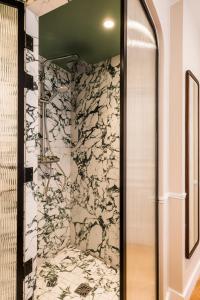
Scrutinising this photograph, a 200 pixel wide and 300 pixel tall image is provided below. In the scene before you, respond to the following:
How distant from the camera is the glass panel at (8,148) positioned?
3.57ft

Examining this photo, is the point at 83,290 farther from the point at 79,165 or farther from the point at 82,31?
the point at 82,31

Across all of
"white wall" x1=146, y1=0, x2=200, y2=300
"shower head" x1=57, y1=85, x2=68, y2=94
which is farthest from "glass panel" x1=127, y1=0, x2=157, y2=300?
"shower head" x1=57, y1=85, x2=68, y2=94

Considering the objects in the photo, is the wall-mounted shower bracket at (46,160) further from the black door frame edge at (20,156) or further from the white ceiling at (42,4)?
the white ceiling at (42,4)

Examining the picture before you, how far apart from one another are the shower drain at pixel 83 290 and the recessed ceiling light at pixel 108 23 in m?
2.56

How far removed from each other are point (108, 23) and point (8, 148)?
1.51 m

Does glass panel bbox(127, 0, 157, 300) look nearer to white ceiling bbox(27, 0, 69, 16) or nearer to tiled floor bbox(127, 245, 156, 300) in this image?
tiled floor bbox(127, 245, 156, 300)

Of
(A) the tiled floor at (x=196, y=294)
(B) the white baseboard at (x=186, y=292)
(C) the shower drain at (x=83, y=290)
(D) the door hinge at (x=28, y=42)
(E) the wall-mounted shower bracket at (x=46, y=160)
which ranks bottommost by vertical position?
(A) the tiled floor at (x=196, y=294)

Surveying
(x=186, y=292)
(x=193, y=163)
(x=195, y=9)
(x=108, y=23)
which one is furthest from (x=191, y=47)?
(x=186, y=292)

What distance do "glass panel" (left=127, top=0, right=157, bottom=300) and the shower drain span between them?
0.74 m

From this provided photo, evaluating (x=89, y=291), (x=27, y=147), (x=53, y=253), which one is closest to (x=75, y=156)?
(x=53, y=253)

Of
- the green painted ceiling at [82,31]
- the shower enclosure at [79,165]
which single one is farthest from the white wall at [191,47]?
the green painted ceiling at [82,31]

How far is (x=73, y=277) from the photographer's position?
2.48 meters

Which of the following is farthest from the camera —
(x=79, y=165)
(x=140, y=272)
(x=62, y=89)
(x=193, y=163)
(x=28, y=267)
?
(x=79, y=165)

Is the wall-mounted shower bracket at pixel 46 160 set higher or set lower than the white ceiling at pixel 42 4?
lower
